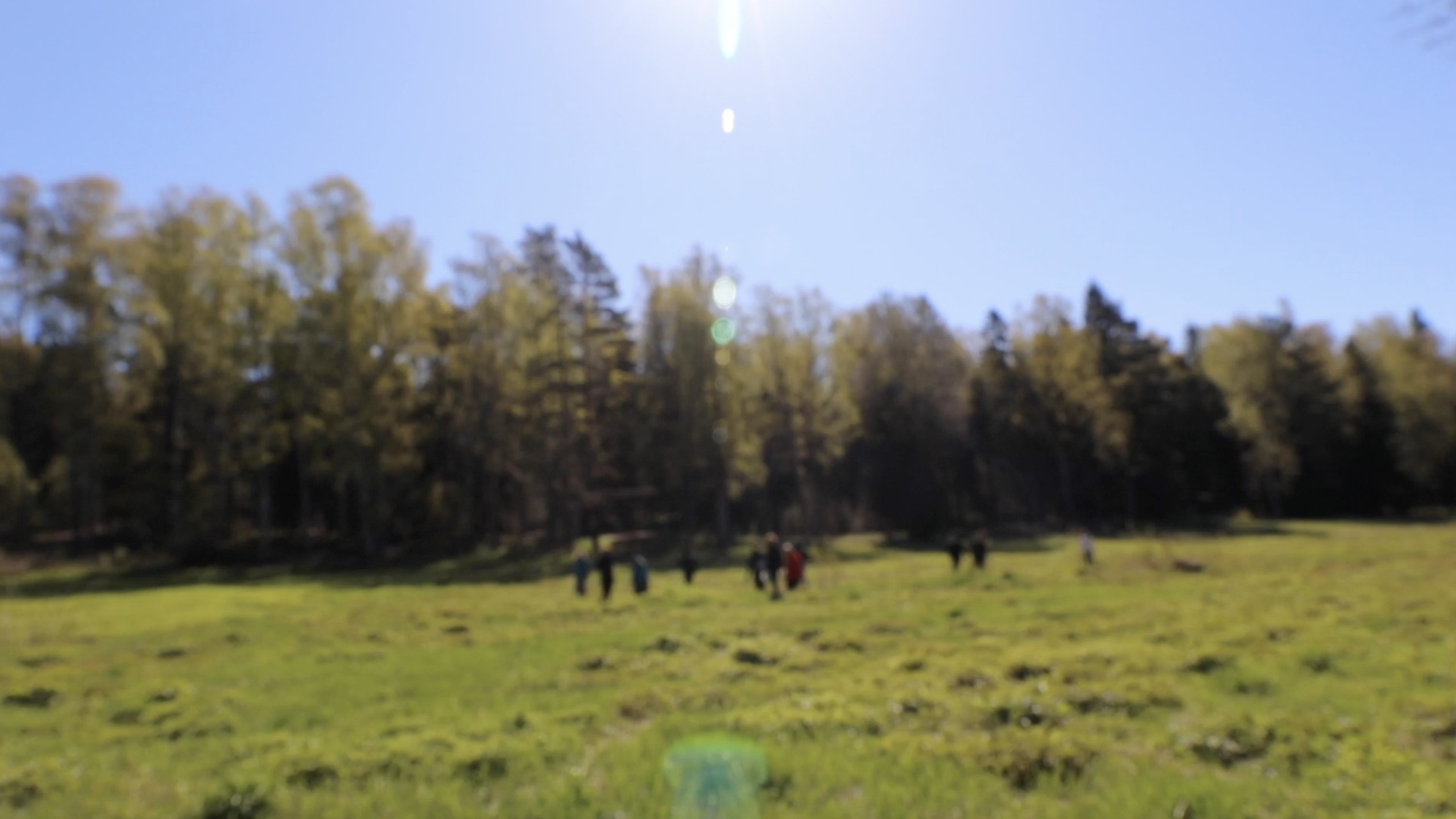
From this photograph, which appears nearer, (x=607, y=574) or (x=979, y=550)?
(x=607, y=574)

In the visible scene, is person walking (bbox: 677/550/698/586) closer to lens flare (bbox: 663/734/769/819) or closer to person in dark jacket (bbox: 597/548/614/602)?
person in dark jacket (bbox: 597/548/614/602)

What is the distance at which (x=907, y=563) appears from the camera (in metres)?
43.4

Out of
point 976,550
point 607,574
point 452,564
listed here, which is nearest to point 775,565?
point 607,574

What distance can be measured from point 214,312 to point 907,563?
42479 millimetres

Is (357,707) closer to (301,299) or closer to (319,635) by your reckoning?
(319,635)

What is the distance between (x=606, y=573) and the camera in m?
29.3

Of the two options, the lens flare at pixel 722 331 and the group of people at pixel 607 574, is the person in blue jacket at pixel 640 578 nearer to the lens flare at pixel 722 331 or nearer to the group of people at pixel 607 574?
the group of people at pixel 607 574

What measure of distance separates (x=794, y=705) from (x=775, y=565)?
1739 centimetres

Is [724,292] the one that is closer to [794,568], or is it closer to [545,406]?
[545,406]

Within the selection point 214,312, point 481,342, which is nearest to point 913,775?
point 481,342

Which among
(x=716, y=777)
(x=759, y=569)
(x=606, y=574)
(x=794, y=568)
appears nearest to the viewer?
(x=716, y=777)

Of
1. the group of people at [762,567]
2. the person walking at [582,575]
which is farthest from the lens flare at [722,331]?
the person walking at [582,575]

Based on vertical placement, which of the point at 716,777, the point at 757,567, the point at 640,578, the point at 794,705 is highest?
the point at 757,567

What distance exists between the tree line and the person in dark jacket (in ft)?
86.8
